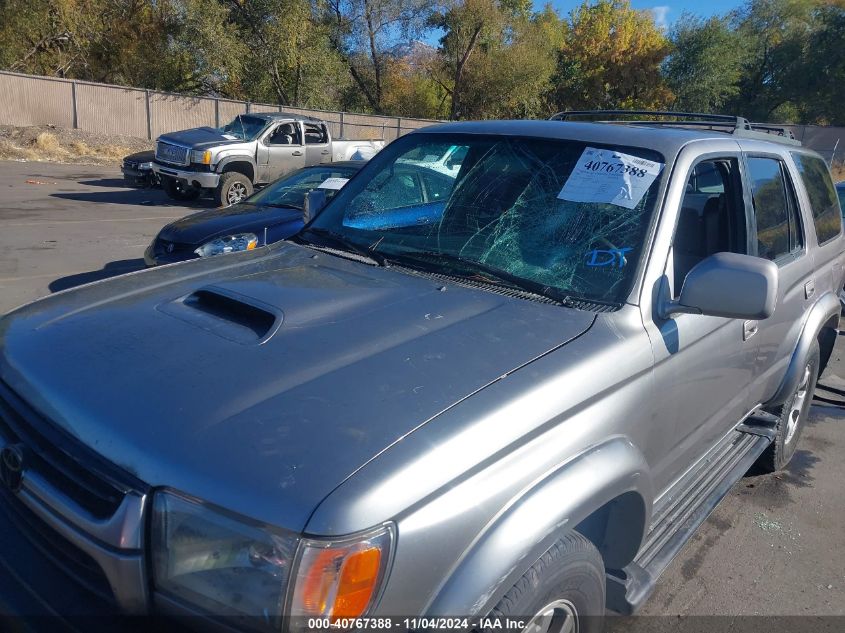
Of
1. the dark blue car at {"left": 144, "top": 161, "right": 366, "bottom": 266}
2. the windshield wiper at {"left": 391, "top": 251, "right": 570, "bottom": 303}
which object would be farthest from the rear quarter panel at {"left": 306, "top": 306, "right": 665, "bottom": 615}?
the dark blue car at {"left": 144, "top": 161, "right": 366, "bottom": 266}

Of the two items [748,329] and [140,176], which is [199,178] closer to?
[140,176]

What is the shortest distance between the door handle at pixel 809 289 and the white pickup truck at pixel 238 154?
991cm

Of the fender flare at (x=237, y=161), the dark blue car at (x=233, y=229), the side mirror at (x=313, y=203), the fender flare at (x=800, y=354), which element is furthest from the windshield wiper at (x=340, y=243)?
the fender flare at (x=237, y=161)

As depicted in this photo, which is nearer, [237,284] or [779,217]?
[237,284]

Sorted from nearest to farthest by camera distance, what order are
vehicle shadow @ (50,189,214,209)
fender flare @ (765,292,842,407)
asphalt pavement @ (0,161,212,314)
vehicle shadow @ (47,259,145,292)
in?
fender flare @ (765,292,842,407), vehicle shadow @ (47,259,145,292), asphalt pavement @ (0,161,212,314), vehicle shadow @ (50,189,214,209)

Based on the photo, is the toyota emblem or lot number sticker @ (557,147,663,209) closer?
the toyota emblem

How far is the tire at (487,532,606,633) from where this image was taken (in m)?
1.79

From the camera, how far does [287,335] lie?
2084mm

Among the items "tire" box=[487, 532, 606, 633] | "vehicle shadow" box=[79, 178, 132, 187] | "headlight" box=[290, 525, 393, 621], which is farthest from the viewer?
"vehicle shadow" box=[79, 178, 132, 187]

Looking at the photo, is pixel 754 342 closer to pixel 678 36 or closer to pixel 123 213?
pixel 123 213

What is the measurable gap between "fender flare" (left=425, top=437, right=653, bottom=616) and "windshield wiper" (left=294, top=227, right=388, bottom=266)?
1262 millimetres

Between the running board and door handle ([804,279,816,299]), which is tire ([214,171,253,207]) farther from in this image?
the running board

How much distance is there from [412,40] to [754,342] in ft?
129

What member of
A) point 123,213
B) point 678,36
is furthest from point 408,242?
point 678,36
